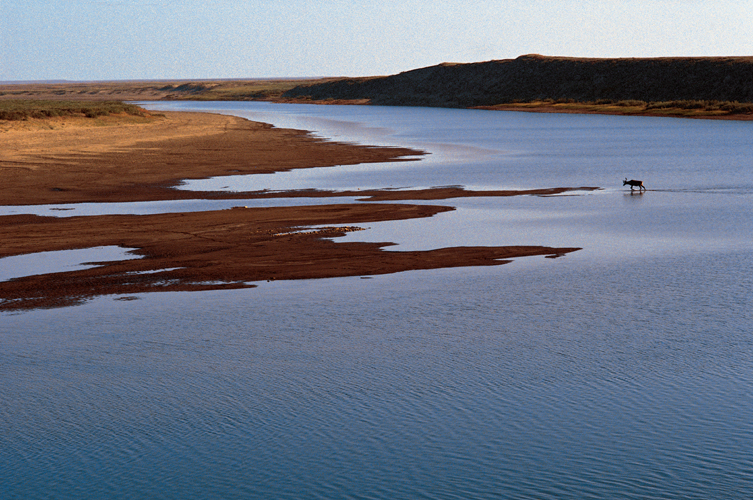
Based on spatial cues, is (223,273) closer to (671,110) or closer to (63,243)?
(63,243)

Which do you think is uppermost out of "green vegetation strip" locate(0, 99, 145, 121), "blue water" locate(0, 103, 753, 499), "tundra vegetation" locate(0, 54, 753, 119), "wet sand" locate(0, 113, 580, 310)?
"tundra vegetation" locate(0, 54, 753, 119)

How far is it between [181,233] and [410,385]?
38.5ft

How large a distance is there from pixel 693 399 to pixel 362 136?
52284 mm

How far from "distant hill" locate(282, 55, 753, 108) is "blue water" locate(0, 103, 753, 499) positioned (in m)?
93.4

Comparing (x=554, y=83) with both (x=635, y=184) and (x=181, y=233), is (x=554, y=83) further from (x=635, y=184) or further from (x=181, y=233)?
(x=181, y=233)

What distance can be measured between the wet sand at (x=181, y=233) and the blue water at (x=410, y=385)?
3.24 ft

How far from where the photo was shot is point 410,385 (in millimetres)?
11133

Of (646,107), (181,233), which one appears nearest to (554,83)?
(646,107)

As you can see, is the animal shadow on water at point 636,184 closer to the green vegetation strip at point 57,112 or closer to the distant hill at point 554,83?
the green vegetation strip at point 57,112

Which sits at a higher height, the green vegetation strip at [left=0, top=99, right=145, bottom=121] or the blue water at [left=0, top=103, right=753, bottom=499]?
the green vegetation strip at [left=0, top=99, right=145, bottom=121]

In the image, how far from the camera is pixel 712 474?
8.45m

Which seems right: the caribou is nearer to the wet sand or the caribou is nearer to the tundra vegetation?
the wet sand

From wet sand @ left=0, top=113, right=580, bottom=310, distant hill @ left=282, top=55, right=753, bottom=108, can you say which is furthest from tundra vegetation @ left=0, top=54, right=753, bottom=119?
wet sand @ left=0, top=113, right=580, bottom=310

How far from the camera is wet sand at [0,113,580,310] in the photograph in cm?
1692
